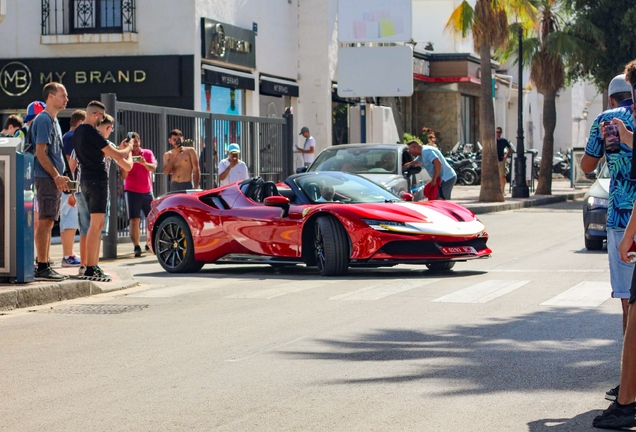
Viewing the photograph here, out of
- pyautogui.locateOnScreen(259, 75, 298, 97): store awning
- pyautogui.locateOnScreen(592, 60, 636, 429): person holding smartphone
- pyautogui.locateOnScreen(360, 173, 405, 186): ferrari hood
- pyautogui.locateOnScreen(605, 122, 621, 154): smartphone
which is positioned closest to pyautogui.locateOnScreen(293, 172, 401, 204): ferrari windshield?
pyautogui.locateOnScreen(360, 173, 405, 186): ferrari hood

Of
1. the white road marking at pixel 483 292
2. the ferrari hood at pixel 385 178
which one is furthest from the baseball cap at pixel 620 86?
the ferrari hood at pixel 385 178

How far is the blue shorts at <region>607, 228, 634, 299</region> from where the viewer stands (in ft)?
20.7

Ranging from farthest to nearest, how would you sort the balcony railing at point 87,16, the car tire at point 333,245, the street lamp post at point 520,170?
the street lamp post at point 520,170 → the balcony railing at point 87,16 → the car tire at point 333,245

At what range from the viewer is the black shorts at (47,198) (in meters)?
11.8

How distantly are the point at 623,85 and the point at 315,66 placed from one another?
1086 inches

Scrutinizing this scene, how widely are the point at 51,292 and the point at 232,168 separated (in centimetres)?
856

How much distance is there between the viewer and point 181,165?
17.8 m

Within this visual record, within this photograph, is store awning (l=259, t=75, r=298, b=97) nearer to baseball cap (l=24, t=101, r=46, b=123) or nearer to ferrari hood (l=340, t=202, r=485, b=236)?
baseball cap (l=24, t=101, r=46, b=123)

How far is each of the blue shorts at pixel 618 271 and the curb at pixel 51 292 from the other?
19.9ft

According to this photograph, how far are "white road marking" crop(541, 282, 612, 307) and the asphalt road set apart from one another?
3cm

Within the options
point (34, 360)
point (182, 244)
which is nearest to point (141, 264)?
point (182, 244)

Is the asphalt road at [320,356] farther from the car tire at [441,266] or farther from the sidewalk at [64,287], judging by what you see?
the car tire at [441,266]

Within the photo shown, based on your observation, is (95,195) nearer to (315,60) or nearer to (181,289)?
(181,289)

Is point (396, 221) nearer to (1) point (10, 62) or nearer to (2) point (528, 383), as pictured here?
(2) point (528, 383)
